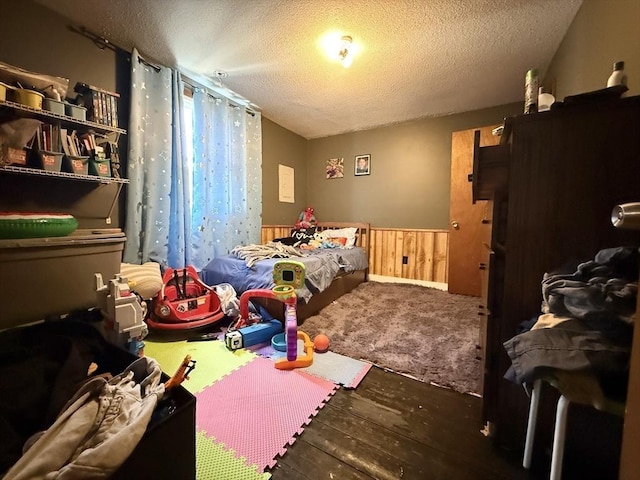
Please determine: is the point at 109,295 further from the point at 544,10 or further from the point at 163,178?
the point at 544,10

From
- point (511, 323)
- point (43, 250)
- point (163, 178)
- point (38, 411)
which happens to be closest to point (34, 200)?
point (43, 250)

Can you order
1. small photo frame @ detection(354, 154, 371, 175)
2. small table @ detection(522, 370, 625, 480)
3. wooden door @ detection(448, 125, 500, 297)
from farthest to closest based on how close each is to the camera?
small photo frame @ detection(354, 154, 371, 175) < wooden door @ detection(448, 125, 500, 297) < small table @ detection(522, 370, 625, 480)

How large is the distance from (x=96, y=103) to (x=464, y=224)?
3606 millimetres

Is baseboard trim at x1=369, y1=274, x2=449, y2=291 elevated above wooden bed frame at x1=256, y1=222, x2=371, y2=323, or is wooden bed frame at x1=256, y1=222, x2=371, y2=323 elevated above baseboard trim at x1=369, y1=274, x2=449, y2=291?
wooden bed frame at x1=256, y1=222, x2=371, y2=323

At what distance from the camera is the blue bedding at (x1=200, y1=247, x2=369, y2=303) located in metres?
2.22

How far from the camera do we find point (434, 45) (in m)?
2.06

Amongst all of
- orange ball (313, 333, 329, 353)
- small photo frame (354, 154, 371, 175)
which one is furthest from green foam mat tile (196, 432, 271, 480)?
small photo frame (354, 154, 371, 175)

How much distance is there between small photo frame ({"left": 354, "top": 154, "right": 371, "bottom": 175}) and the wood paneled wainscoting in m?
0.92

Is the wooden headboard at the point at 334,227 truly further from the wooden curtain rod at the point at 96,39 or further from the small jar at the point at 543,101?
the small jar at the point at 543,101

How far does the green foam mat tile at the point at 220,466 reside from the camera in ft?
2.99

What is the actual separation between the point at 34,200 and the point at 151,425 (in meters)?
1.94

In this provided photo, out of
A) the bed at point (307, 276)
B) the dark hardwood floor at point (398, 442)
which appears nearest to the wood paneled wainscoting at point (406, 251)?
the bed at point (307, 276)

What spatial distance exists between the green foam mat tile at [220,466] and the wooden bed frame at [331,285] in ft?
3.66

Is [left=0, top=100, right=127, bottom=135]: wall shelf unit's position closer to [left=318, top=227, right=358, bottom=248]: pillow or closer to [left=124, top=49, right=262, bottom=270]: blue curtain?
[left=124, top=49, right=262, bottom=270]: blue curtain
